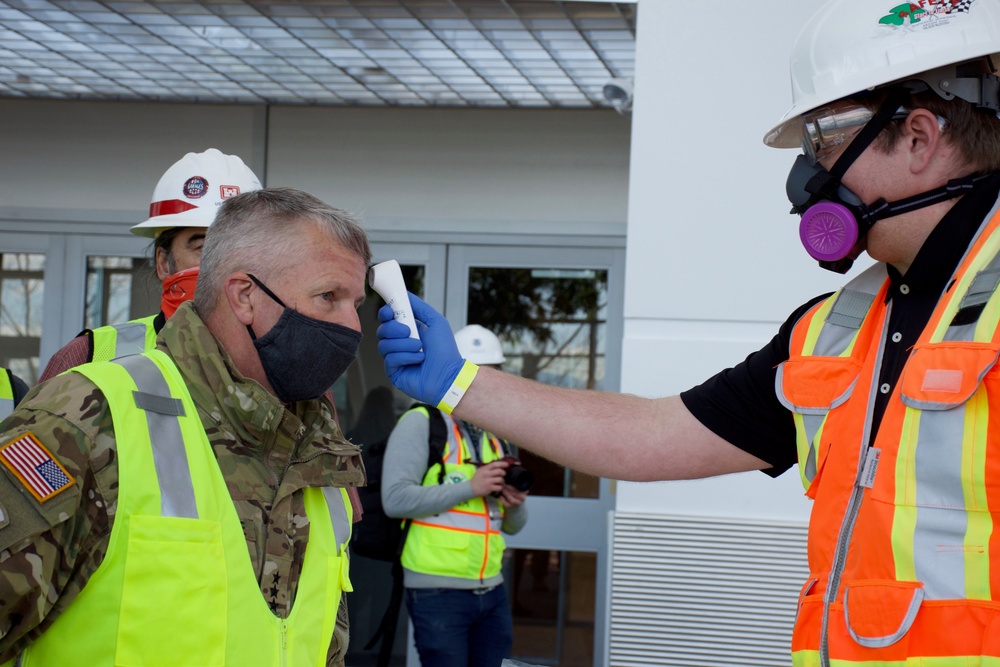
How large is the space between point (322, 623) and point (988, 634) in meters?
1.11

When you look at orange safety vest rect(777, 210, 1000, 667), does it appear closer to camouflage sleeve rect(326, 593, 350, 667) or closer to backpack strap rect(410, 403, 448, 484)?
camouflage sleeve rect(326, 593, 350, 667)

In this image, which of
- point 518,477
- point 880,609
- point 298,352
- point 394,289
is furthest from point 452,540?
point 880,609

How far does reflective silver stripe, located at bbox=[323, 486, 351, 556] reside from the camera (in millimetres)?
1970

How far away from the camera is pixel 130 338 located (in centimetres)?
266

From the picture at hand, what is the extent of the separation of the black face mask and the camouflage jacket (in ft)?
0.28

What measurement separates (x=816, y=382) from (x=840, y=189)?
1.23 feet

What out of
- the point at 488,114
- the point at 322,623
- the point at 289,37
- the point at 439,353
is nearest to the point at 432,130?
the point at 488,114

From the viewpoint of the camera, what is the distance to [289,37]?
477cm

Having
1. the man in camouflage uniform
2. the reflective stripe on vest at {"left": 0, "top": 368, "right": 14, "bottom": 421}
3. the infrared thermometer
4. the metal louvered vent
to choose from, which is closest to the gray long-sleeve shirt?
the metal louvered vent

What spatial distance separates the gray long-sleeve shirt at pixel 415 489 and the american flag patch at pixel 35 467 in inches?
118

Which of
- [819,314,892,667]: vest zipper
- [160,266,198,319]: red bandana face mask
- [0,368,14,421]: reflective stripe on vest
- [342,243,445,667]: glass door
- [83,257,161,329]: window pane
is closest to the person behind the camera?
[819,314,892,667]: vest zipper

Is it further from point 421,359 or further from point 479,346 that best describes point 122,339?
point 479,346

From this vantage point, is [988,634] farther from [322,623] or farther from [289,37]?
[289,37]

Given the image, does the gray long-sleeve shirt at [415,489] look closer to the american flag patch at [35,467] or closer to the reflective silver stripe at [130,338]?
the reflective silver stripe at [130,338]
